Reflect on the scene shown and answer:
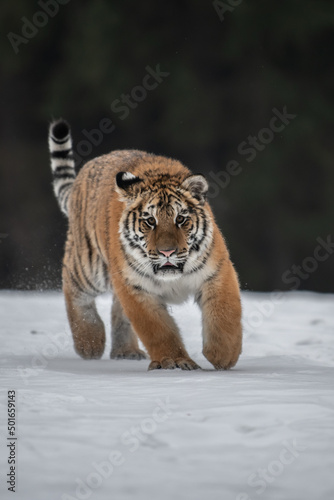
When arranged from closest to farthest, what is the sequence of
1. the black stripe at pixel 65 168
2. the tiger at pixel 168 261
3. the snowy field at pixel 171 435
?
1. the snowy field at pixel 171 435
2. the tiger at pixel 168 261
3. the black stripe at pixel 65 168

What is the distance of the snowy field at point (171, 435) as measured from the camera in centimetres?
282

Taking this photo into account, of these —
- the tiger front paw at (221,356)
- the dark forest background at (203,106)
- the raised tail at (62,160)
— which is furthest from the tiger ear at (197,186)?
the dark forest background at (203,106)

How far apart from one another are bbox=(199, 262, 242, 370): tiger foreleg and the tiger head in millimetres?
185

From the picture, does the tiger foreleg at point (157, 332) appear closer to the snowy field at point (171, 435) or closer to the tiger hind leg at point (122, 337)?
the snowy field at point (171, 435)

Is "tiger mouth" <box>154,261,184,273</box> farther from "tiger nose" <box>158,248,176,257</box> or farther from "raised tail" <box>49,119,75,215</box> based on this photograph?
"raised tail" <box>49,119,75,215</box>

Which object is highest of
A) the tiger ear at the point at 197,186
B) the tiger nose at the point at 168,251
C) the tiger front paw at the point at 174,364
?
the tiger ear at the point at 197,186

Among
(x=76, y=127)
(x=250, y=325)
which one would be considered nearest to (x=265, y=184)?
(x=76, y=127)

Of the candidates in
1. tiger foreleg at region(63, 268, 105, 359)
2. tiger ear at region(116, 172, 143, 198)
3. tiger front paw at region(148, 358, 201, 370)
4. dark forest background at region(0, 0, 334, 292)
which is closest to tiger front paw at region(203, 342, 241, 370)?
tiger front paw at region(148, 358, 201, 370)

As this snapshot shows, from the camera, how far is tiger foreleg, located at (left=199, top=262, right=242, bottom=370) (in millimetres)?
4984

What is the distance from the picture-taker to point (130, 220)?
5.23 metres

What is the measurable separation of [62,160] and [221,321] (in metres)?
2.98

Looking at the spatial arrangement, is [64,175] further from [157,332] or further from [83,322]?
[157,332]

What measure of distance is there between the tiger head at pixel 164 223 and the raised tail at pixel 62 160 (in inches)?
85.4

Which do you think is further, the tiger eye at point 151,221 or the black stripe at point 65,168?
the black stripe at point 65,168
